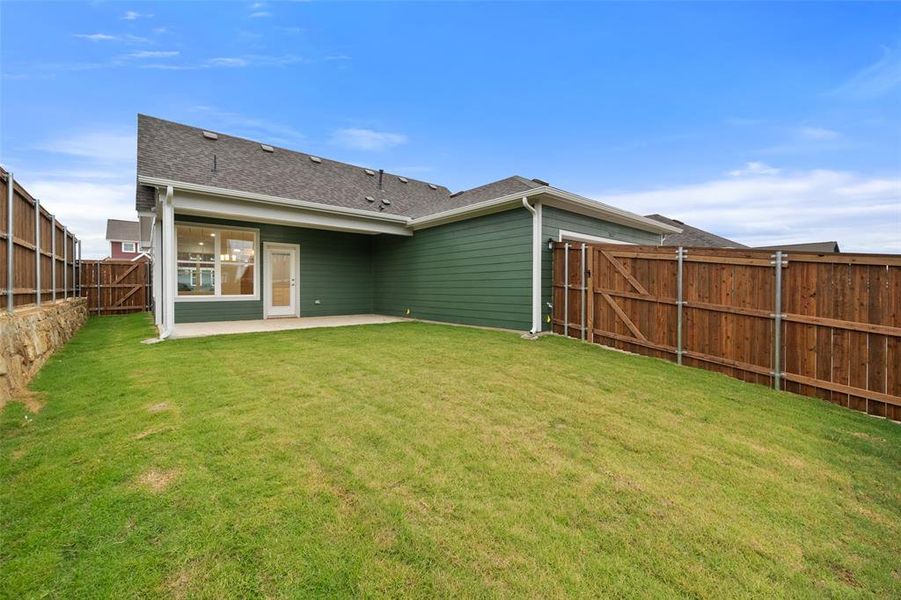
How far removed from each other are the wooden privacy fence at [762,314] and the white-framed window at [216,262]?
799cm

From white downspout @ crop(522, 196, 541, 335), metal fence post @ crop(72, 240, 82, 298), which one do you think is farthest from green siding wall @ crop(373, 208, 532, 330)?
metal fence post @ crop(72, 240, 82, 298)

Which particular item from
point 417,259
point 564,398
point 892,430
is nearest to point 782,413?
point 892,430

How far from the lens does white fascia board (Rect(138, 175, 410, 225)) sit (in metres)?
6.42

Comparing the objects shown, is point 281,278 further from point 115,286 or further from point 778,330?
point 778,330

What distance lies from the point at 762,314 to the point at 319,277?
9601 mm

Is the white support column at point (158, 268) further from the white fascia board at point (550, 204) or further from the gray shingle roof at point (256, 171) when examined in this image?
the white fascia board at point (550, 204)

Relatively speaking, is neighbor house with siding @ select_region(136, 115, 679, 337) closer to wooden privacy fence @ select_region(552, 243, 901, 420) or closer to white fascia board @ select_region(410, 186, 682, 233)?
white fascia board @ select_region(410, 186, 682, 233)

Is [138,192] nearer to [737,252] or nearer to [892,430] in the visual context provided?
[737,252]

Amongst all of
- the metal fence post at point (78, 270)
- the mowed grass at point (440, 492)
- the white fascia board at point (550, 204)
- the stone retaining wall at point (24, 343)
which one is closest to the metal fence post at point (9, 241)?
the stone retaining wall at point (24, 343)

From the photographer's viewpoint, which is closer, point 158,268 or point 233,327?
point 233,327

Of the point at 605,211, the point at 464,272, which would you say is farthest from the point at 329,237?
the point at 605,211

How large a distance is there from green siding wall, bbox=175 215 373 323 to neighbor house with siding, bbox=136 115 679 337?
29mm

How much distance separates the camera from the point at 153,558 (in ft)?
4.91

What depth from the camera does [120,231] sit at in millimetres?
32375
